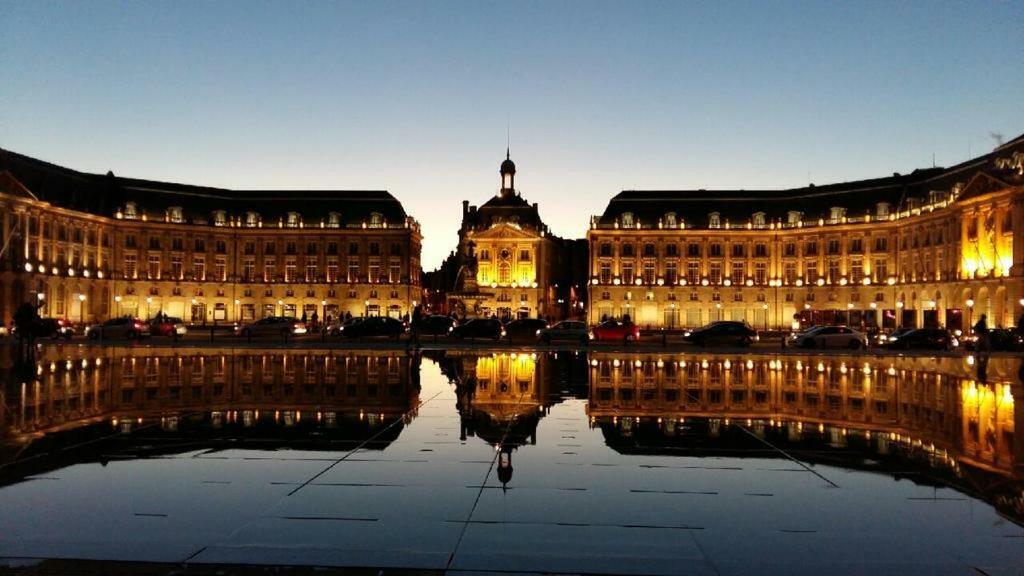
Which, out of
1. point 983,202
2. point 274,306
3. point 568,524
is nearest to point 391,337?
point 568,524

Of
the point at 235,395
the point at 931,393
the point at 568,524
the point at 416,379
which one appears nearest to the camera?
the point at 568,524

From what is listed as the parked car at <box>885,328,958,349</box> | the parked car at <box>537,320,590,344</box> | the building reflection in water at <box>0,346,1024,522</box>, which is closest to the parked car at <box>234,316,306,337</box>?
the parked car at <box>537,320,590,344</box>

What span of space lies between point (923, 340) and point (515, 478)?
139 ft

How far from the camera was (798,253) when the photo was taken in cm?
9944

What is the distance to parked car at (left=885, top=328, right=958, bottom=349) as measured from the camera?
44781mm

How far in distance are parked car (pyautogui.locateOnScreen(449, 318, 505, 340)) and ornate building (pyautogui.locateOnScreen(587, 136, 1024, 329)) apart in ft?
144

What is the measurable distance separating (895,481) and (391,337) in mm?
42188

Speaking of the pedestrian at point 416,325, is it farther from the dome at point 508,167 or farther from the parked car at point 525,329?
the dome at point 508,167

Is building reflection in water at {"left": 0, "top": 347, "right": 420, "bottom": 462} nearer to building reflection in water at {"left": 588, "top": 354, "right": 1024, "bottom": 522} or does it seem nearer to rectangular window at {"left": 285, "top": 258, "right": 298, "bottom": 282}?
building reflection in water at {"left": 588, "top": 354, "right": 1024, "bottom": 522}

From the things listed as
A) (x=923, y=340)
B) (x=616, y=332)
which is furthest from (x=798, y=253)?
(x=616, y=332)

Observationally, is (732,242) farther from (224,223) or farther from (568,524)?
(568,524)

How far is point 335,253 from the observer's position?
348ft

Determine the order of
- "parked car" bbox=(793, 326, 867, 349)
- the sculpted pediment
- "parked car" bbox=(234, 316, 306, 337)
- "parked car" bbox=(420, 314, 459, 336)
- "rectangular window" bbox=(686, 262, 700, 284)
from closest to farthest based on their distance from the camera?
"parked car" bbox=(793, 326, 867, 349) < "parked car" bbox=(420, 314, 459, 336) < "parked car" bbox=(234, 316, 306, 337) < "rectangular window" bbox=(686, 262, 700, 284) < the sculpted pediment

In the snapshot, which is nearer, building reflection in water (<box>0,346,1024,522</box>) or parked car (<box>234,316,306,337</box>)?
building reflection in water (<box>0,346,1024,522</box>)
